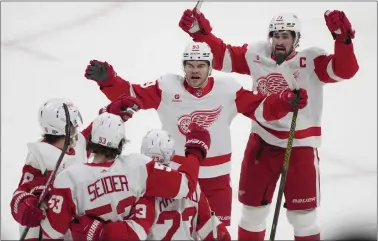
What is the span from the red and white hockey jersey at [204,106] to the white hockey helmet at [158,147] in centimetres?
55

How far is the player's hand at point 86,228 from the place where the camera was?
282cm

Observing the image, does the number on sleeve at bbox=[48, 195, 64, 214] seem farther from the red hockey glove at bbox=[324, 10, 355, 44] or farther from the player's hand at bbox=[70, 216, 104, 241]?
the red hockey glove at bbox=[324, 10, 355, 44]

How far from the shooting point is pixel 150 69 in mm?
5477

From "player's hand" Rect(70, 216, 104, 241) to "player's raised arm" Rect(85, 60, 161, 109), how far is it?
86cm

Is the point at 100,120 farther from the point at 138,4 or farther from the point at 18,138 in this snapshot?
the point at 138,4

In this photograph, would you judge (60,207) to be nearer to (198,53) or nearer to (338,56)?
(198,53)

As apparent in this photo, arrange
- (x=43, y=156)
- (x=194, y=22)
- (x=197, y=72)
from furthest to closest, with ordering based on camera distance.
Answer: (x=194, y=22) → (x=197, y=72) → (x=43, y=156)

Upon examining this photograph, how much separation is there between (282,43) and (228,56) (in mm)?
271

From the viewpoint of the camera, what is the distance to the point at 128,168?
287 centimetres

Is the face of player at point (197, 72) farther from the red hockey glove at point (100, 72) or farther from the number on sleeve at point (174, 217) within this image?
the number on sleeve at point (174, 217)

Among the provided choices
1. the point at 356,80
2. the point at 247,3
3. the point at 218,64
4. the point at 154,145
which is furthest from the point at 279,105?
the point at 247,3

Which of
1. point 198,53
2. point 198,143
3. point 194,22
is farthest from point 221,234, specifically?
point 194,22

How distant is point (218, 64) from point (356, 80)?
1980 mm

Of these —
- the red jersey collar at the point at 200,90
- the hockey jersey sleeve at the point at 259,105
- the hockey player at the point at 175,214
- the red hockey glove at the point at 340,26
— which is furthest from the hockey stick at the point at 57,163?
the red hockey glove at the point at 340,26
